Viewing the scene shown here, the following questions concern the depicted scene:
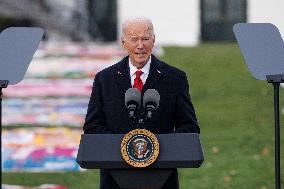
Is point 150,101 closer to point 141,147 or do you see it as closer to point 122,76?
point 141,147

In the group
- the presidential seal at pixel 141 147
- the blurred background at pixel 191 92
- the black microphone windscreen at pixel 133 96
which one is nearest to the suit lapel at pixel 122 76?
the black microphone windscreen at pixel 133 96

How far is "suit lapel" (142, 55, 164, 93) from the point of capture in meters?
4.95

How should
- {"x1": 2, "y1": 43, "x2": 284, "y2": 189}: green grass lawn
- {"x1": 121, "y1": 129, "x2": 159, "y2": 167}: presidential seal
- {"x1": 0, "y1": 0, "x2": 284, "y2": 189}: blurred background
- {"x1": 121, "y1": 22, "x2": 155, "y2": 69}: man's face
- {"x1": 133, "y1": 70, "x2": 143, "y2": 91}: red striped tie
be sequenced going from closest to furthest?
{"x1": 121, "y1": 129, "x2": 159, "y2": 167}: presidential seal, {"x1": 121, "y1": 22, "x2": 155, "y2": 69}: man's face, {"x1": 133, "y1": 70, "x2": 143, "y2": 91}: red striped tie, {"x1": 2, "y1": 43, "x2": 284, "y2": 189}: green grass lawn, {"x1": 0, "y1": 0, "x2": 284, "y2": 189}: blurred background

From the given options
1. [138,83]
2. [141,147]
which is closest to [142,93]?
[138,83]

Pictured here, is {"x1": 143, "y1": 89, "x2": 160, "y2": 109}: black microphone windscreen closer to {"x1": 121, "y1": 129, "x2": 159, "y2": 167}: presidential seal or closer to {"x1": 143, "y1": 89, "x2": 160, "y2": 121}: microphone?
{"x1": 143, "y1": 89, "x2": 160, "y2": 121}: microphone

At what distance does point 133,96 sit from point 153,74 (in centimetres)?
43

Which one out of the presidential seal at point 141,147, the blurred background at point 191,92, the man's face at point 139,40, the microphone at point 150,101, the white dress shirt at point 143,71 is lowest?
the blurred background at point 191,92

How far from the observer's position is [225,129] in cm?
1306

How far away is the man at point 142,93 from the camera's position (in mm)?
4938

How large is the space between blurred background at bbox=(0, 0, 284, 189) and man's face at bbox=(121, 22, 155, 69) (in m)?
4.57

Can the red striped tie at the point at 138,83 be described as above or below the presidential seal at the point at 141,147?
above

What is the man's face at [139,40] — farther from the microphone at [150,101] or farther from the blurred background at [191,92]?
the blurred background at [191,92]

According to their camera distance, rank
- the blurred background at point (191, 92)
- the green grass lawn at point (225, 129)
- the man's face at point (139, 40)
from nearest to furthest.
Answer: the man's face at point (139, 40)
the green grass lawn at point (225, 129)
the blurred background at point (191, 92)

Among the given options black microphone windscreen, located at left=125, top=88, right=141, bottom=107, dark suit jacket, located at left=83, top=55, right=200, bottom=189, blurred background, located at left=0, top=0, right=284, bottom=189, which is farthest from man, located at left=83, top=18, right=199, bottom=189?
blurred background, located at left=0, top=0, right=284, bottom=189
